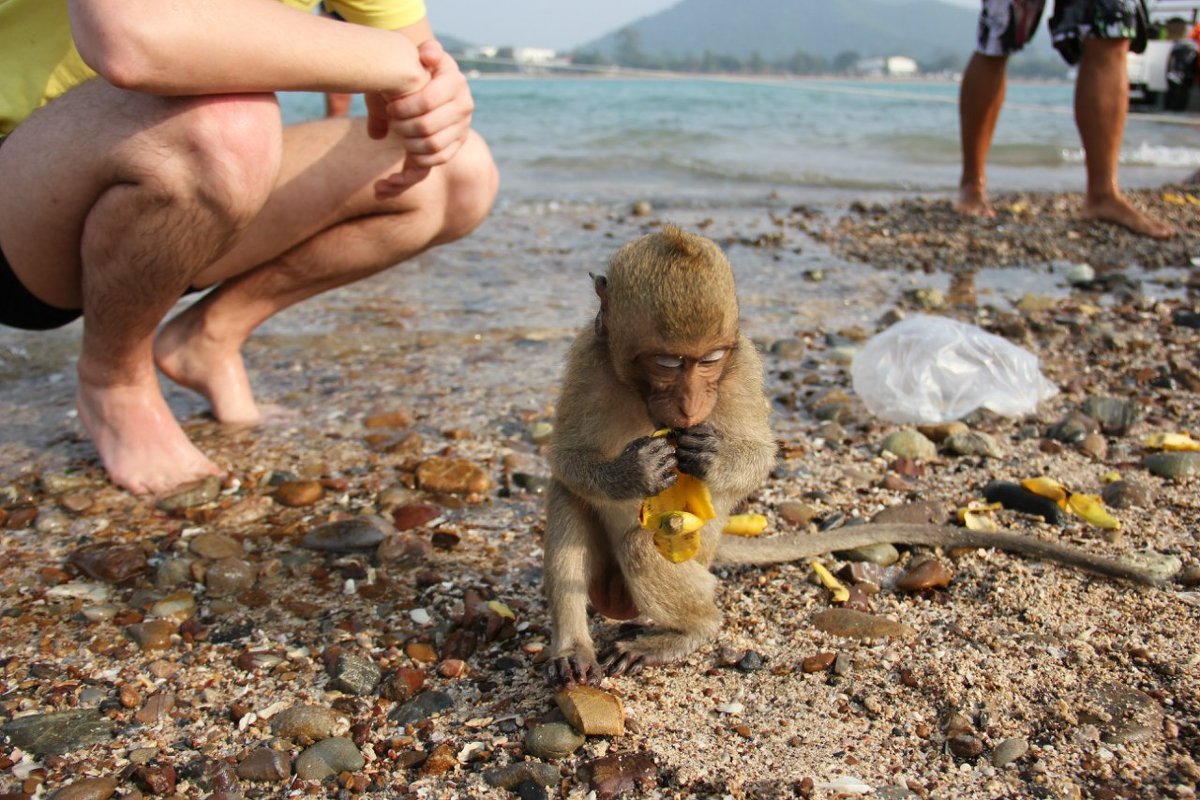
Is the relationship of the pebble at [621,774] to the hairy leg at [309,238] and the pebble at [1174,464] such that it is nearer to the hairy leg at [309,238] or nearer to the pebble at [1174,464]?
the pebble at [1174,464]

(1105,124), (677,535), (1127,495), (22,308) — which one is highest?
(1105,124)

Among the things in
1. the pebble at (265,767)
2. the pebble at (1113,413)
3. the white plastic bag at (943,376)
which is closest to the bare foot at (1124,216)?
the white plastic bag at (943,376)

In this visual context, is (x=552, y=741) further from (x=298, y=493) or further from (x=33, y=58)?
(x=33, y=58)

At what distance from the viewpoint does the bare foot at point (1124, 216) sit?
7.84 m

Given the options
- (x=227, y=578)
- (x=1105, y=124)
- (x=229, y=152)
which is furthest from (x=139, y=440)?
(x=1105, y=124)

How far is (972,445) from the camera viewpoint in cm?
392

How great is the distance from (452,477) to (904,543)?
155 cm

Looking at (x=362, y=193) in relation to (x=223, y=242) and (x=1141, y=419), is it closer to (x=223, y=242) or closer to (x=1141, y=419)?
(x=223, y=242)

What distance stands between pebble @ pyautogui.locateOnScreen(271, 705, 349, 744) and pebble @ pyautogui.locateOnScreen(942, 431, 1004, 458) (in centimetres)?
249

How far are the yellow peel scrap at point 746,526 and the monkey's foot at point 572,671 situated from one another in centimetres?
93

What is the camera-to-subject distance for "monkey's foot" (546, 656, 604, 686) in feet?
8.30

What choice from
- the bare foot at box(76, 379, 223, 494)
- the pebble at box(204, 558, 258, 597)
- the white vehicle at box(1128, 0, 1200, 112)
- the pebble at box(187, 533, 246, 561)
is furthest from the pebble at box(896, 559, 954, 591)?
the white vehicle at box(1128, 0, 1200, 112)

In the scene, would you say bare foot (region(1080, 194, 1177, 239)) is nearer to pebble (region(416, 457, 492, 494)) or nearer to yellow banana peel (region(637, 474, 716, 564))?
pebble (region(416, 457, 492, 494))

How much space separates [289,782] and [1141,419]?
3.51 m
